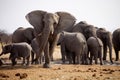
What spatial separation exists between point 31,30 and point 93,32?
4448 mm

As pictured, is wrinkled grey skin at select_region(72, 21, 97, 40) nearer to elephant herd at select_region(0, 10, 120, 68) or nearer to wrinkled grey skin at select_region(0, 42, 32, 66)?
elephant herd at select_region(0, 10, 120, 68)

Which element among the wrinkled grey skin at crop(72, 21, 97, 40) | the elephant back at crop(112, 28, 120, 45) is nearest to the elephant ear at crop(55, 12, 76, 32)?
the wrinkled grey skin at crop(72, 21, 97, 40)

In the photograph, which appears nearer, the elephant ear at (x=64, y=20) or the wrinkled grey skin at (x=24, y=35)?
the elephant ear at (x=64, y=20)

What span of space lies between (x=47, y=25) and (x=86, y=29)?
8332mm

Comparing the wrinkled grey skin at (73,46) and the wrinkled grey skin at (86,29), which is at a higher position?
the wrinkled grey skin at (86,29)

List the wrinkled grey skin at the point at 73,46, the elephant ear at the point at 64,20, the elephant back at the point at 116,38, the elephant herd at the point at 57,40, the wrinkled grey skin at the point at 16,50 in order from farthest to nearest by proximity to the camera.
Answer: the elephant back at the point at 116,38 < the wrinkled grey skin at the point at 73,46 < the wrinkled grey skin at the point at 16,50 < the elephant ear at the point at 64,20 < the elephant herd at the point at 57,40

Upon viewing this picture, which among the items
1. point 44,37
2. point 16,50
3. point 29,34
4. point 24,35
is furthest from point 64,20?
point 24,35

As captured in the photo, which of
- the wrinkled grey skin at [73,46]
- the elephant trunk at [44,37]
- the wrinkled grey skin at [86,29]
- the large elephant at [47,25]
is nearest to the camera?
the elephant trunk at [44,37]

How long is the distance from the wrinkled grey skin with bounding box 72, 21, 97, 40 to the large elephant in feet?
18.3

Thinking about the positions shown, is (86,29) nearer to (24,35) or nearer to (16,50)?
(24,35)

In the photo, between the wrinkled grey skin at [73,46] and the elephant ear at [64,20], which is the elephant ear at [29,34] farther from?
the elephant ear at [64,20]

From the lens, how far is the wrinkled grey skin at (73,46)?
51.0ft

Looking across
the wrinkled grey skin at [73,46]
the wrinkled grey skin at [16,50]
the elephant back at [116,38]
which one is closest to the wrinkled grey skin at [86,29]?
the wrinkled grey skin at [73,46]

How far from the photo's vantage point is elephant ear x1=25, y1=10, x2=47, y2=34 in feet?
39.1
